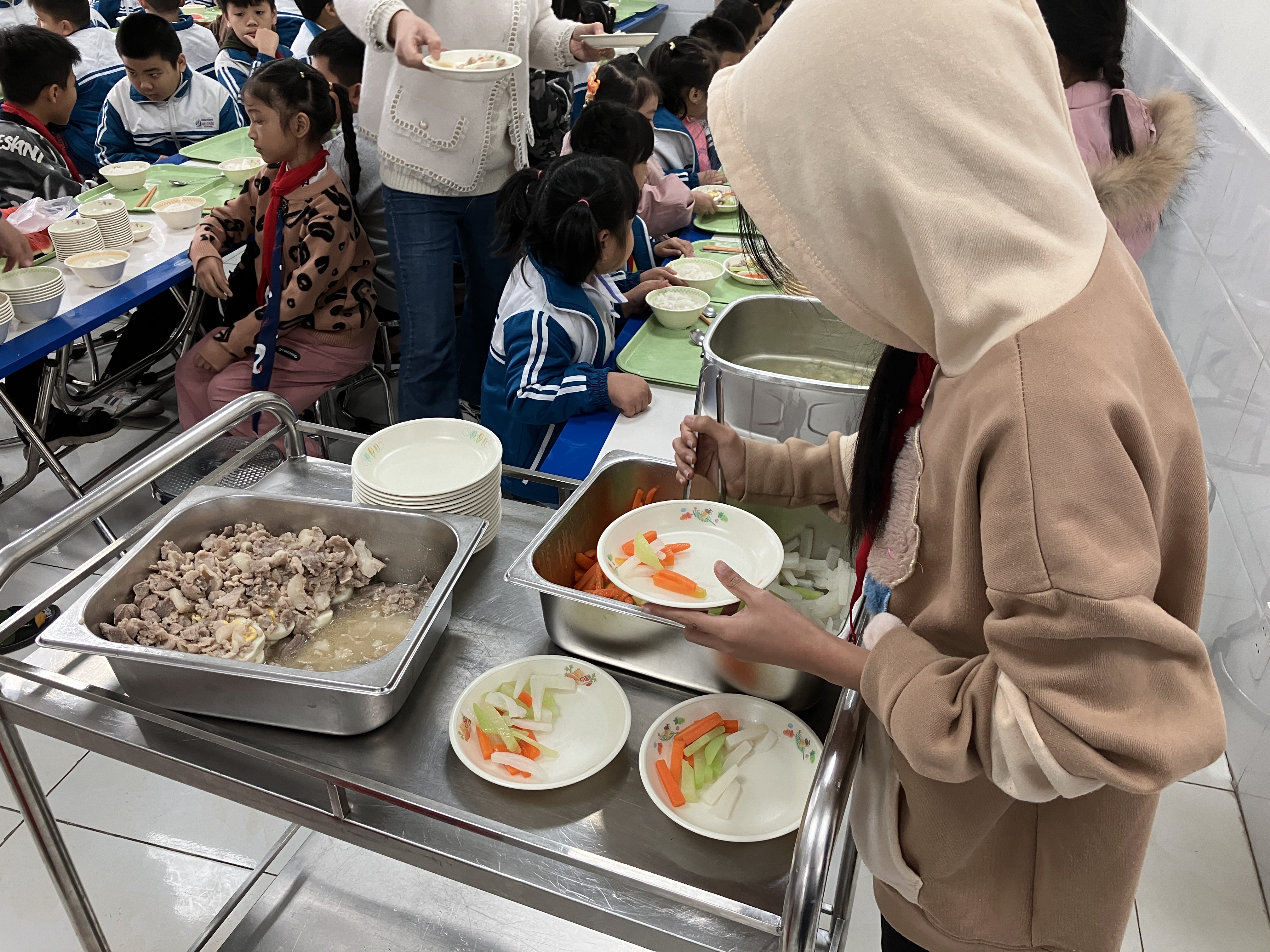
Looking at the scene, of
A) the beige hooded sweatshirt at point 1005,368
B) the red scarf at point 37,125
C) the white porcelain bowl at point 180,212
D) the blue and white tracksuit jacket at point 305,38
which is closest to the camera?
the beige hooded sweatshirt at point 1005,368

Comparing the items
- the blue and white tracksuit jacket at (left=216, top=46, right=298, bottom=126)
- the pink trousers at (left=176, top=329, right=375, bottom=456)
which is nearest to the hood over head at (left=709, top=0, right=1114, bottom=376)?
the pink trousers at (left=176, top=329, right=375, bottom=456)

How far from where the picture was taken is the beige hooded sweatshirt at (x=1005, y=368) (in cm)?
59

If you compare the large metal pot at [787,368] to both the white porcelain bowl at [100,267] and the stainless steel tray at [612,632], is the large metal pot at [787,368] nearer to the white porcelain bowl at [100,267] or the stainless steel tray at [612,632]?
the stainless steel tray at [612,632]

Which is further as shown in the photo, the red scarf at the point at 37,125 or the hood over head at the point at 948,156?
the red scarf at the point at 37,125

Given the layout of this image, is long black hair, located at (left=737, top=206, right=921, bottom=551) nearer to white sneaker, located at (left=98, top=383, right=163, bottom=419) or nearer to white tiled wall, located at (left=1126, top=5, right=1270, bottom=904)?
white tiled wall, located at (left=1126, top=5, right=1270, bottom=904)

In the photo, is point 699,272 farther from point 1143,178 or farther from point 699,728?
point 699,728

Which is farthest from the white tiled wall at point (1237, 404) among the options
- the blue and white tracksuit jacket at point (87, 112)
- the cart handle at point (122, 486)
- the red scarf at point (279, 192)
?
the blue and white tracksuit jacket at point (87, 112)

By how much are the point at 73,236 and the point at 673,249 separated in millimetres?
1738

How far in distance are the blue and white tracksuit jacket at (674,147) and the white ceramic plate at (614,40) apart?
82 cm

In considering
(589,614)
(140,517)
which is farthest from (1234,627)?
(140,517)

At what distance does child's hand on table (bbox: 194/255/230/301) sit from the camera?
8.20ft

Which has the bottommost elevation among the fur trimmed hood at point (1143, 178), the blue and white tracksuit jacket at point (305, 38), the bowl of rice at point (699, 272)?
the bowl of rice at point (699, 272)

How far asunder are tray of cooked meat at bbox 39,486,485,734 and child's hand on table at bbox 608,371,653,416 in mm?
773

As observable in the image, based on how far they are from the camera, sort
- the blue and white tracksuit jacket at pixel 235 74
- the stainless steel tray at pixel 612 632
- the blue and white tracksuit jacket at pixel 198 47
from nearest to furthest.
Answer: the stainless steel tray at pixel 612 632, the blue and white tracksuit jacket at pixel 235 74, the blue and white tracksuit jacket at pixel 198 47
